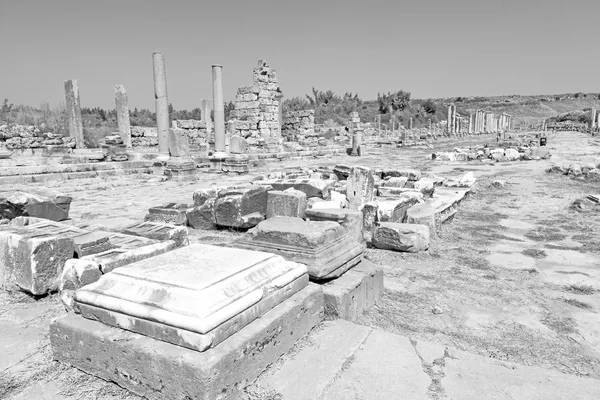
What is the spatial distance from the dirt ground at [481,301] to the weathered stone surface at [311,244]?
0.49m

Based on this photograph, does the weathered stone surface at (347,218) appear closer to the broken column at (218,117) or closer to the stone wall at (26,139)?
the broken column at (218,117)

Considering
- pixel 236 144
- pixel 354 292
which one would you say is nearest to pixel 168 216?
pixel 354 292

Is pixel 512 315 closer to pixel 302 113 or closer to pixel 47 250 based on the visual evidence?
pixel 47 250

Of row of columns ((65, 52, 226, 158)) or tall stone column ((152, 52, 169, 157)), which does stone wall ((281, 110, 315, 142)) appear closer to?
row of columns ((65, 52, 226, 158))

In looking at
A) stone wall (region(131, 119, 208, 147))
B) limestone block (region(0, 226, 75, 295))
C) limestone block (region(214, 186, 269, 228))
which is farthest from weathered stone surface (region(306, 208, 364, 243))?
stone wall (region(131, 119, 208, 147))

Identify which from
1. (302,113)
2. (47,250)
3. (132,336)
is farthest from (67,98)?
(132,336)

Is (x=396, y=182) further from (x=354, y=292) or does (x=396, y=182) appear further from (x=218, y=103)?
(x=218, y=103)

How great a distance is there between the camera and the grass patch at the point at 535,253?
15.9 feet

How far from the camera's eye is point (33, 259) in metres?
3.30

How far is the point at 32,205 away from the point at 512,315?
6.14 m

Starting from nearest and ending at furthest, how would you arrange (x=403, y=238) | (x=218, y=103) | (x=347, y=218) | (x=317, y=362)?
(x=317, y=362)
(x=347, y=218)
(x=403, y=238)
(x=218, y=103)

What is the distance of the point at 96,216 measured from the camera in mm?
7137

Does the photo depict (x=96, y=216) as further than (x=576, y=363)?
Yes

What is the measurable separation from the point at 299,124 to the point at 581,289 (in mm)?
21305
